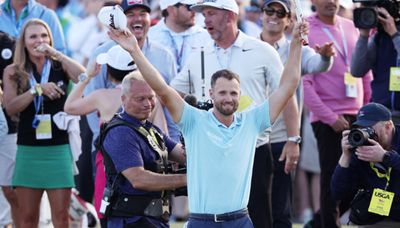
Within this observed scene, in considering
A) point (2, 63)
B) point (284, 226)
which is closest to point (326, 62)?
point (284, 226)

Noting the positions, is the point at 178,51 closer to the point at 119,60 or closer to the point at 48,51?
the point at 48,51

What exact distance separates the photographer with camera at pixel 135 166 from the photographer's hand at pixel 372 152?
50.5 inches

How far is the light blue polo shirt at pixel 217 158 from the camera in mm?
7430

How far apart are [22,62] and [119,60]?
1479 mm

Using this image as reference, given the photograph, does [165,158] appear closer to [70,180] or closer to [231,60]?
[231,60]

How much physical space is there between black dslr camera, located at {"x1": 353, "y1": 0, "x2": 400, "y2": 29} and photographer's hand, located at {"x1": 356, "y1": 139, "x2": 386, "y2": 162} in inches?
62.8

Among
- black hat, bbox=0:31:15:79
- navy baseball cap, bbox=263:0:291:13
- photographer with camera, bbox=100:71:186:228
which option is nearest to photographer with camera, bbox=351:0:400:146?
navy baseball cap, bbox=263:0:291:13

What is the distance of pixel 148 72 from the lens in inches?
290

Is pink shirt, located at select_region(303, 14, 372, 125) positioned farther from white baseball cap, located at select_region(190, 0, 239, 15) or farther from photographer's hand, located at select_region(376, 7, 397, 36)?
white baseball cap, located at select_region(190, 0, 239, 15)

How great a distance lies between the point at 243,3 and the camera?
15266mm

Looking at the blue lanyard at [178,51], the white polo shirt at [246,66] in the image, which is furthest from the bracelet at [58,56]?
the white polo shirt at [246,66]

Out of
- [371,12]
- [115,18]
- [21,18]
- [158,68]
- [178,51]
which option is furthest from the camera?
[21,18]

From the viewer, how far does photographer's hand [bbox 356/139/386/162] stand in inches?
316

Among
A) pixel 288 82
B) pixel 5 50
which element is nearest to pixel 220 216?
pixel 288 82
